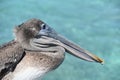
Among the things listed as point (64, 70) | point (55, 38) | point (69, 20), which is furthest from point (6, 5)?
point (55, 38)

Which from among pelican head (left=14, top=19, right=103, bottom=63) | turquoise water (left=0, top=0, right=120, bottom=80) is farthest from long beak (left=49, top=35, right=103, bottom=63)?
turquoise water (left=0, top=0, right=120, bottom=80)

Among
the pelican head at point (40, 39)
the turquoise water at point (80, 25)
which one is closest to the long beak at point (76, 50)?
the pelican head at point (40, 39)

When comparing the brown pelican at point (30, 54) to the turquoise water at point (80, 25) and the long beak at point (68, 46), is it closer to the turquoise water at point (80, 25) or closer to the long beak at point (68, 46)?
the long beak at point (68, 46)

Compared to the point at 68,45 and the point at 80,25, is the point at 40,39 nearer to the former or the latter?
the point at 68,45

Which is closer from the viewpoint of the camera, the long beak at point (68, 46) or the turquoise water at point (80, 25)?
the long beak at point (68, 46)

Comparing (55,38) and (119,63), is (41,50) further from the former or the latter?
(119,63)

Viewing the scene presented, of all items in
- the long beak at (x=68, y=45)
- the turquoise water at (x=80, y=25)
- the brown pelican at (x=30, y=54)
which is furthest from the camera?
the turquoise water at (x=80, y=25)
